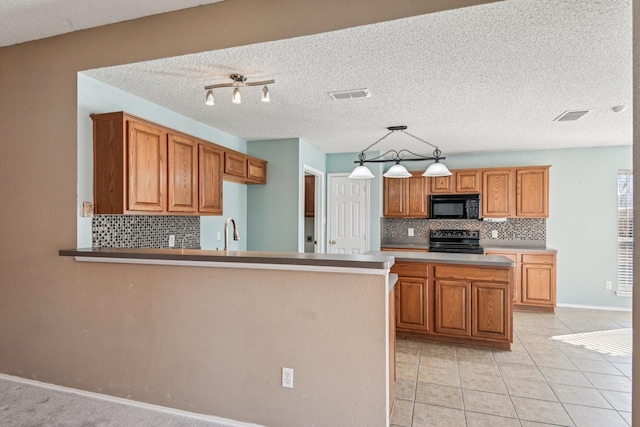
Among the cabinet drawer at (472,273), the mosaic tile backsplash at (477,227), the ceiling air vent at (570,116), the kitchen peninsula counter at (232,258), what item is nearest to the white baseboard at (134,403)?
the kitchen peninsula counter at (232,258)

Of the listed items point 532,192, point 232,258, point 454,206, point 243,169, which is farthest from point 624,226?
point 232,258

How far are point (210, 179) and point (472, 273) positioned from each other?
2.83 meters

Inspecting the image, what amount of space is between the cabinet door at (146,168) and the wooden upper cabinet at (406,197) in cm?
390

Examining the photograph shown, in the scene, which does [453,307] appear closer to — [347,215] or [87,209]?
[347,215]

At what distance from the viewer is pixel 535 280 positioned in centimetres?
514

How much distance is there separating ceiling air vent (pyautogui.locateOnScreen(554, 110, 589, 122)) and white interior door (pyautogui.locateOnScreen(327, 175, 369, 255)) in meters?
2.76

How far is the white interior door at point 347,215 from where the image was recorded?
5938mm

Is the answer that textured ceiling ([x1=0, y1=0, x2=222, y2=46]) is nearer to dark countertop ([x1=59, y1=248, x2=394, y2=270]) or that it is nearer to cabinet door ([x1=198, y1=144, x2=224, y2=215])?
cabinet door ([x1=198, y1=144, x2=224, y2=215])

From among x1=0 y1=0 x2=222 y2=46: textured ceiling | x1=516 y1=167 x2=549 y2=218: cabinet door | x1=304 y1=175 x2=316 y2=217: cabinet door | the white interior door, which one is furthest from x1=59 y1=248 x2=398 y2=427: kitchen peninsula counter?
x1=304 y1=175 x2=316 y2=217: cabinet door

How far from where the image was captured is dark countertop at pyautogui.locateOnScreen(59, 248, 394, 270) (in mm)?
2010

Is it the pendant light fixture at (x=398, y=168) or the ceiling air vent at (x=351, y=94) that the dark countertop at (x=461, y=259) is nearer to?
the pendant light fixture at (x=398, y=168)

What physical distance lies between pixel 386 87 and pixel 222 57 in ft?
4.26

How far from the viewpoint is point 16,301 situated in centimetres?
286

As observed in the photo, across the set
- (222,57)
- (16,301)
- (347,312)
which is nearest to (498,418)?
(347,312)
